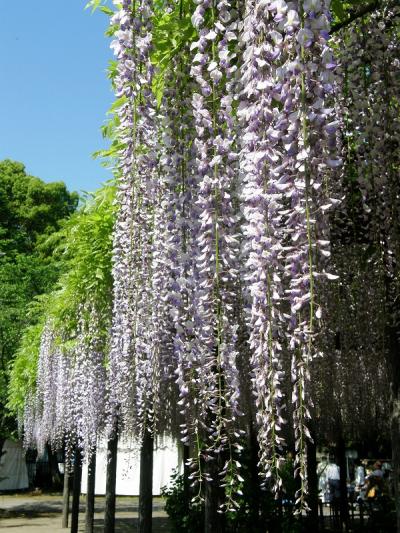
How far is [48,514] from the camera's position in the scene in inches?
853

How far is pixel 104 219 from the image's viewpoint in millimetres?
8719

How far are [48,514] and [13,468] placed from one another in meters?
9.24

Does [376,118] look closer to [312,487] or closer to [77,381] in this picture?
[77,381]

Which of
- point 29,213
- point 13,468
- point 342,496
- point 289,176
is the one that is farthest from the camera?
point 29,213

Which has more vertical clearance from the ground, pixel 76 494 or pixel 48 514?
pixel 76 494

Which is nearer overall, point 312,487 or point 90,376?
point 90,376

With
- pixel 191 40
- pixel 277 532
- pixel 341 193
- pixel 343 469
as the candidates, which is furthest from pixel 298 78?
pixel 343 469

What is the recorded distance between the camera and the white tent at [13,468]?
96.1 feet

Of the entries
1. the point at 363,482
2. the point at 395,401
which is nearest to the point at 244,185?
the point at 395,401

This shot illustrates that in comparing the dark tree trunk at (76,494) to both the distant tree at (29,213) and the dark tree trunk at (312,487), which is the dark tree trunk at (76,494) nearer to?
the dark tree trunk at (312,487)

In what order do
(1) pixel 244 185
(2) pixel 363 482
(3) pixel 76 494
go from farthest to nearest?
(2) pixel 363 482, (3) pixel 76 494, (1) pixel 244 185

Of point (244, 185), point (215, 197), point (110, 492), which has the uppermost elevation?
point (244, 185)

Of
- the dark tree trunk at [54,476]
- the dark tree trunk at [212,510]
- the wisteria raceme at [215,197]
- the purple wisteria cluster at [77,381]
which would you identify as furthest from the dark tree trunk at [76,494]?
the dark tree trunk at [54,476]

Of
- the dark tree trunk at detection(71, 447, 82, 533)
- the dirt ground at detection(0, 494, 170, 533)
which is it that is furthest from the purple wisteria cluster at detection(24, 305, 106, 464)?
the dirt ground at detection(0, 494, 170, 533)
